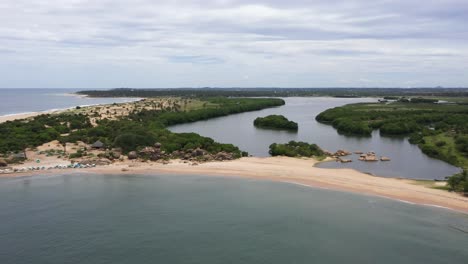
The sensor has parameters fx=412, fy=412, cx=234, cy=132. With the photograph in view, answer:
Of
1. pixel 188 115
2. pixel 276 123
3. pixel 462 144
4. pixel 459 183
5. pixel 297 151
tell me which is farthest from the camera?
pixel 188 115

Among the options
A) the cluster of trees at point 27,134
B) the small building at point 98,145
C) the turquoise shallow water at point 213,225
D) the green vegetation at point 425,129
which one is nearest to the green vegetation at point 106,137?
the cluster of trees at point 27,134

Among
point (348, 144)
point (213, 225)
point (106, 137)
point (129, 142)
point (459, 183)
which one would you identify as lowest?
point (213, 225)

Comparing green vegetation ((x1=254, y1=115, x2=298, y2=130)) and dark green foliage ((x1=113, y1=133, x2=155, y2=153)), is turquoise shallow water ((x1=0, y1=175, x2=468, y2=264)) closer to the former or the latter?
dark green foliage ((x1=113, y1=133, x2=155, y2=153))

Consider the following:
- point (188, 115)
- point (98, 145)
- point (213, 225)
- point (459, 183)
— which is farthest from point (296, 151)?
Answer: point (188, 115)

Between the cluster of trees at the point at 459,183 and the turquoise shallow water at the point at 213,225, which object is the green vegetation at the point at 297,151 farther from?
the cluster of trees at the point at 459,183

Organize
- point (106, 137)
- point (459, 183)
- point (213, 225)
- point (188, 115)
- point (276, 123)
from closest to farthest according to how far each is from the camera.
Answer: point (213, 225) → point (459, 183) → point (106, 137) → point (276, 123) → point (188, 115)

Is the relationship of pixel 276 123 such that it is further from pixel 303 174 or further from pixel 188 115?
pixel 303 174

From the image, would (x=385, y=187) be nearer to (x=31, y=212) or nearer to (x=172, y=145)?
(x=172, y=145)
